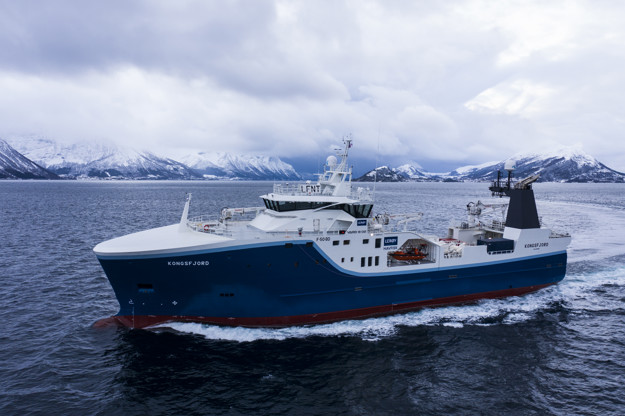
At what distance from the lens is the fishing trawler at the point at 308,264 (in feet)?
61.8

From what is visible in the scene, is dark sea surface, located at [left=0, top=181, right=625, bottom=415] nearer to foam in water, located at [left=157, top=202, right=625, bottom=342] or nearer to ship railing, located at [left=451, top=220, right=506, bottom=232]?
foam in water, located at [left=157, top=202, right=625, bottom=342]

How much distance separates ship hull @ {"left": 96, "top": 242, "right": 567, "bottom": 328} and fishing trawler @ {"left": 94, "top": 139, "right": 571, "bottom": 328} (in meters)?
0.06

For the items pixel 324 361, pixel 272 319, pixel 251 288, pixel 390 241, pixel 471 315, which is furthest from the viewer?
pixel 471 315

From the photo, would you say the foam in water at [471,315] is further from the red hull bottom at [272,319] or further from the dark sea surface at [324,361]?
the red hull bottom at [272,319]

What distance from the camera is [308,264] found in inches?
792

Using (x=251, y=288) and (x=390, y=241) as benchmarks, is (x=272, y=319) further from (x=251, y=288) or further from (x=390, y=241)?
(x=390, y=241)

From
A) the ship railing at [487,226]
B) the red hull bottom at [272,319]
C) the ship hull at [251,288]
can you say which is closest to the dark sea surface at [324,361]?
the red hull bottom at [272,319]

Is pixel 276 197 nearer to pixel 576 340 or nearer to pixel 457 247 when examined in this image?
pixel 457 247

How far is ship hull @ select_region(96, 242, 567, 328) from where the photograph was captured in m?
18.7

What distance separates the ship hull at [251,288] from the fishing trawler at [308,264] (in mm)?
55

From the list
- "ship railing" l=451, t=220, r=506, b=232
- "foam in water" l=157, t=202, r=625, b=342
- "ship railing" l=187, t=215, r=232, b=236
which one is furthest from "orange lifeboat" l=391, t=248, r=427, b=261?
"ship railing" l=187, t=215, r=232, b=236

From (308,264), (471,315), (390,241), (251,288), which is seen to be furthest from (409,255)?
(251,288)

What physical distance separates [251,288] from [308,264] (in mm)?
3293

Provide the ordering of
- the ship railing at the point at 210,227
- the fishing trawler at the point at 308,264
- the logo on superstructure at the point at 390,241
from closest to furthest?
the fishing trawler at the point at 308,264
the ship railing at the point at 210,227
the logo on superstructure at the point at 390,241
